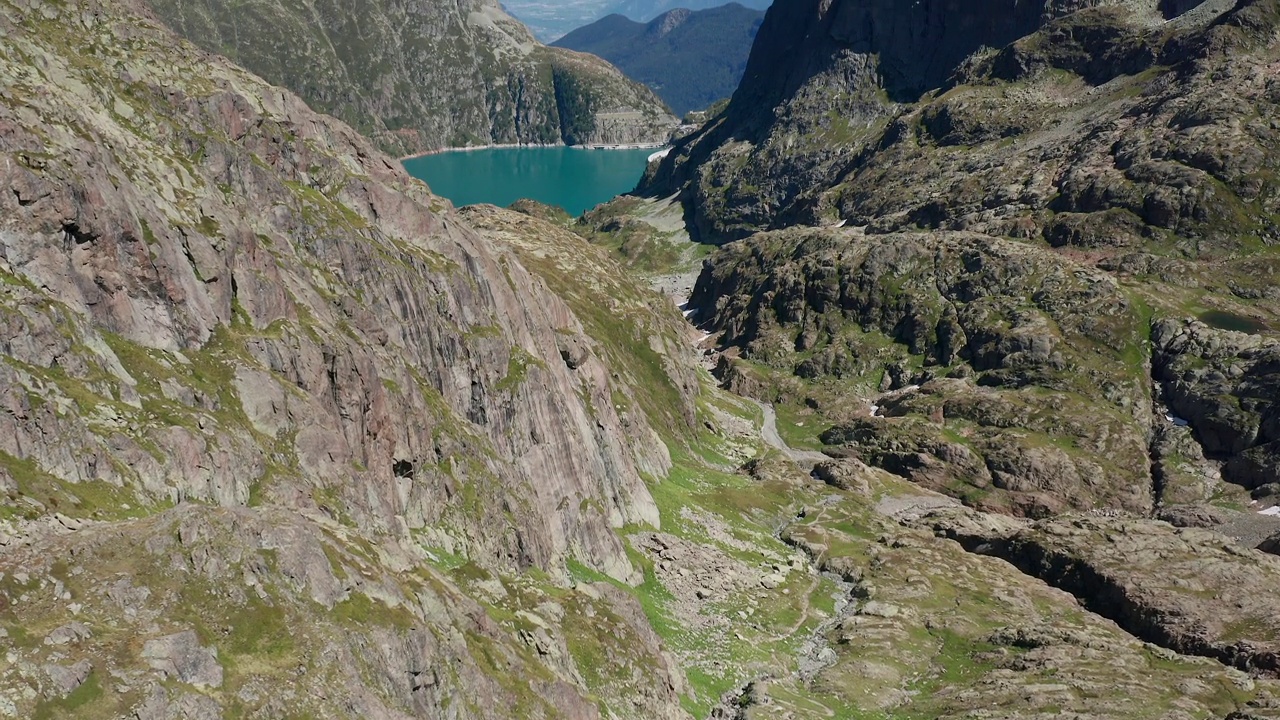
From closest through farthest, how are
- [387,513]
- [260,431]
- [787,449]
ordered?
[260,431], [387,513], [787,449]

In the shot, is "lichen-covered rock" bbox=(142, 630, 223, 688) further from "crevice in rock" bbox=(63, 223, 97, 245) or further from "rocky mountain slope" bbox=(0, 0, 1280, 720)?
"crevice in rock" bbox=(63, 223, 97, 245)

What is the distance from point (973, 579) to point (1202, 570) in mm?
25691

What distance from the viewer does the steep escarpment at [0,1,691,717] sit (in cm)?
3756

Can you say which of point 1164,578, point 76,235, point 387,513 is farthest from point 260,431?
point 1164,578

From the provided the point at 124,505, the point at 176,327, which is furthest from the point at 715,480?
the point at 124,505

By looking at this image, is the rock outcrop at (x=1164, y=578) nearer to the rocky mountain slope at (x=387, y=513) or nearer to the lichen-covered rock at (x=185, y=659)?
the rocky mountain slope at (x=387, y=513)

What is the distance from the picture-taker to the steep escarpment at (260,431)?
37.6 meters

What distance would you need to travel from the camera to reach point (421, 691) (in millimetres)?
44062

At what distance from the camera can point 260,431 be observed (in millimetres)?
57781

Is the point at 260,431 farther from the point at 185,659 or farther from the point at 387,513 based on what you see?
the point at 185,659

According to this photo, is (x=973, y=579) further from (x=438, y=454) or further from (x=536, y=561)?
(x=438, y=454)

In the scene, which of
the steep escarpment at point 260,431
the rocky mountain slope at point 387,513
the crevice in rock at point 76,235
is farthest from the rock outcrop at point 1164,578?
the crevice in rock at point 76,235

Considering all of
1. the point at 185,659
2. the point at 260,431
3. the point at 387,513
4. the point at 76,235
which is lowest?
the point at 387,513

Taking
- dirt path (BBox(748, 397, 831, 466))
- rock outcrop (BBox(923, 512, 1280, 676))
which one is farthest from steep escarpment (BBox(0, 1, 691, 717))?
dirt path (BBox(748, 397, 831, 466))
